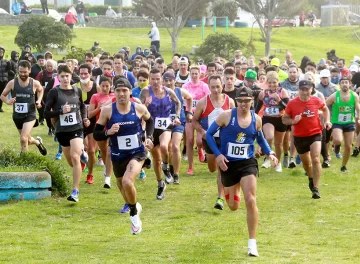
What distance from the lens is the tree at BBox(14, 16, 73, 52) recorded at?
38.6 metres

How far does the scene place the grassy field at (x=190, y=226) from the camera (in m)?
10.4

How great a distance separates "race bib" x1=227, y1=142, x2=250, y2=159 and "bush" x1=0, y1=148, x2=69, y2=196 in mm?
4353

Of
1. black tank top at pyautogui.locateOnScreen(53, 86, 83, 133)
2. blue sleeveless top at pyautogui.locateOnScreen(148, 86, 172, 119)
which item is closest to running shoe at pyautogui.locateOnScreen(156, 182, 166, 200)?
blue sleeveless top at pyautogui.locateOnScreen(148, 86, 172, 119)

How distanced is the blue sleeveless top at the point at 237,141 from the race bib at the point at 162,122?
12.4 feet

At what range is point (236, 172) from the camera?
10711mm

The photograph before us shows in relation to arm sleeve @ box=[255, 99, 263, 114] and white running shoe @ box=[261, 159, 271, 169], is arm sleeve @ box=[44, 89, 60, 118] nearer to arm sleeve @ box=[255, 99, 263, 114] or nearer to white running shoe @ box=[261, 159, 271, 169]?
arm sleeve @ box=[255, 99, 263, 114]

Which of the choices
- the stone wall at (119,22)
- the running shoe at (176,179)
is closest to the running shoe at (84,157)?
the running shoe at (176,179)

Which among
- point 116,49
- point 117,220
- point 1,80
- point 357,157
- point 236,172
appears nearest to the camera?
point 236,172

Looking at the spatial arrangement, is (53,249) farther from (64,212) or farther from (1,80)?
(1,80)

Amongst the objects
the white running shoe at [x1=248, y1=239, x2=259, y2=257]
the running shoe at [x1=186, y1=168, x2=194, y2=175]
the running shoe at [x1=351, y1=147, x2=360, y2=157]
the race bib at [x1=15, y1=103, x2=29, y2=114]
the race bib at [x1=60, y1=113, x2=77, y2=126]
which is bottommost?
the running shoe at [x1=351, y1=147, x2=360, y2=157]

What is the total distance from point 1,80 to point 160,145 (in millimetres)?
13263

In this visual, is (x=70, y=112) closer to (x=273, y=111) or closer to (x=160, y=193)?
(x=160, y=193)

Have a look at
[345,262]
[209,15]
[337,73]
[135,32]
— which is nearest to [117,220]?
[345,262]

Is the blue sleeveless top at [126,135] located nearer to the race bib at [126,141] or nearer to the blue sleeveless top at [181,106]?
the race bib at [126,141]
